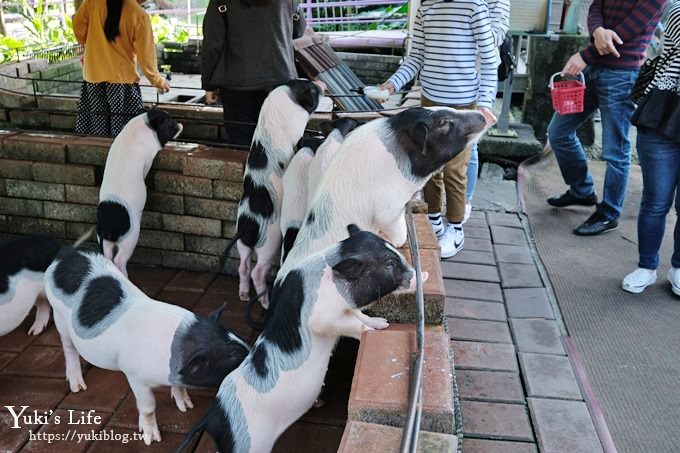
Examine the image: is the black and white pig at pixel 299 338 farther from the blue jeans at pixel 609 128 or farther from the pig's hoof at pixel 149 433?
the blue jeans at pixel 609 128

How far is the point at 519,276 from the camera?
13.3 feet

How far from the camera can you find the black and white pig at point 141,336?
252 cm

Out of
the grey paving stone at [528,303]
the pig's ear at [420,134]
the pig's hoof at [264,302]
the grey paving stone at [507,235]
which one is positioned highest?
the pig's ear at [420,134]

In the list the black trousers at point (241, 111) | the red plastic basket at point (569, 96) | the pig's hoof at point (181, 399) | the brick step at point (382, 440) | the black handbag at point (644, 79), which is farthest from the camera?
the red plastic basket at point (569, 96)

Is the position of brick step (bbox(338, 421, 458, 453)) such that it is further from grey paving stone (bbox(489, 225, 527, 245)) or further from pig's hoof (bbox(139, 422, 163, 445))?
grey paving stone (bbox(489, 225, 527, 245))

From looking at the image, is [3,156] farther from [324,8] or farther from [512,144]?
[324,8]

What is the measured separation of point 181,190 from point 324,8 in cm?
1042

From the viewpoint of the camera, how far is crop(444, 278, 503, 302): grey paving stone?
378 centimetres

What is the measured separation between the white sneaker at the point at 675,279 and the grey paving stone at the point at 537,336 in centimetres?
98

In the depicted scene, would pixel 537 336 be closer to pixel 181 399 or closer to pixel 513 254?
pixel 513 254

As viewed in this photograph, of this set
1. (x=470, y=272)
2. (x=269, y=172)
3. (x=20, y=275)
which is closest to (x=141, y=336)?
(x=20, y=275)

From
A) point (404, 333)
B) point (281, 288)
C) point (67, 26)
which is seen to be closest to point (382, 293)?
point (404, 333)

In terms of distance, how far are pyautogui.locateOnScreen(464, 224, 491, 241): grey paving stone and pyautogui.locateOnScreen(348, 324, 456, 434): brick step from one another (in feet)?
7.85

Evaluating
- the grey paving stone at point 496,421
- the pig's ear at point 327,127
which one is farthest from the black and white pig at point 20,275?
the grey paving stone at point 496,421
